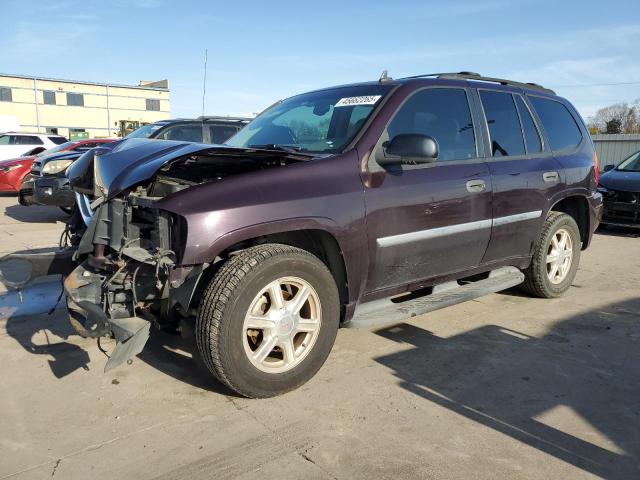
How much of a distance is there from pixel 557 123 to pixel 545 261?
1.36 meters

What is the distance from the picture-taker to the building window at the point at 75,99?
5303 centimetres

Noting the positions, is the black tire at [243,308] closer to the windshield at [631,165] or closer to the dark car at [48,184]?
the dark car at [48,184]

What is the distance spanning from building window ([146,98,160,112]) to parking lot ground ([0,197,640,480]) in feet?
191

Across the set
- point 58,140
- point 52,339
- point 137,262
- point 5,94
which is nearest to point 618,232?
point 137,262

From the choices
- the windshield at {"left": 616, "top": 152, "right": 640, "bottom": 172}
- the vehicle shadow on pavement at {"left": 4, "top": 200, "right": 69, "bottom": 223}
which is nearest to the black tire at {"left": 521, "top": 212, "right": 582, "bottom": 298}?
the windshield at {"left": 616, "top": 152, "right": 640, "bottom": 172}

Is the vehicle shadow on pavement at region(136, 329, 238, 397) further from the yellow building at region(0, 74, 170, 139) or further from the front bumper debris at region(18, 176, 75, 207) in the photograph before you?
the yellow building at region(0, 74, 170, 139)

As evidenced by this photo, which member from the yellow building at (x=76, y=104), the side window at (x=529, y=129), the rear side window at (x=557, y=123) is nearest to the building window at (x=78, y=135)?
the yellow building at (x=76, y=104)

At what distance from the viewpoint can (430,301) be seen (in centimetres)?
392

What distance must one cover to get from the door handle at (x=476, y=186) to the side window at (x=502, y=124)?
379 millimetres

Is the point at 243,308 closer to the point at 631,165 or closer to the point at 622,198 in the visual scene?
the point at 622,198

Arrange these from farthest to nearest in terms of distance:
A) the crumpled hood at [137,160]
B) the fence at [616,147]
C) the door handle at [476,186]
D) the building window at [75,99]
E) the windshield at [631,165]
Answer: the building window at [75,99] < the fence at [616,147] < the windshield at [631,165] < the door handle at [476,186] < the crumpled hood at [137,160]

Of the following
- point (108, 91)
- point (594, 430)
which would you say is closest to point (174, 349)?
point (594, 430)

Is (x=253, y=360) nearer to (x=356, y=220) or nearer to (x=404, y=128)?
(x=356, y=220)

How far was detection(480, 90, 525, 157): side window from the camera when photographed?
14.5ft
